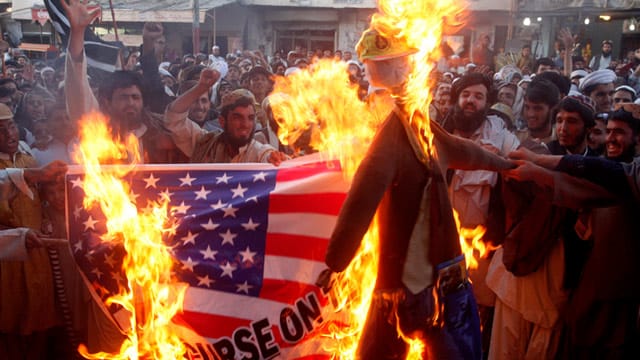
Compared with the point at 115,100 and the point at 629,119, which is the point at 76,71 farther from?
the point at 629,119

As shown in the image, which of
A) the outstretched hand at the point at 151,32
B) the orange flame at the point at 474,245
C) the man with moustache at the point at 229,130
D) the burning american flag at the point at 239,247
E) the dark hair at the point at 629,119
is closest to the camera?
the burning american flag at the point at 239,247

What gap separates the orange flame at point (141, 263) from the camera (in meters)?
3.96

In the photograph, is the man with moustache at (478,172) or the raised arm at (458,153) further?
the man with moustache at (478,172)

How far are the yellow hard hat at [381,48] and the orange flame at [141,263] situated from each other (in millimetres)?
1846

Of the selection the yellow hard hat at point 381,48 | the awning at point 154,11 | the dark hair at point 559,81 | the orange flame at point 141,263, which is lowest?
the orange flame at point 141,263

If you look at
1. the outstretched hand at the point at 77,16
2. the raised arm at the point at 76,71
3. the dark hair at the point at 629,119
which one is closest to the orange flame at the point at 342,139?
the dark hair at the point at 629,119

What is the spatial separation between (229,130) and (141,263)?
Answer: 4.53ft

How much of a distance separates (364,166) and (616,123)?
2430 mm

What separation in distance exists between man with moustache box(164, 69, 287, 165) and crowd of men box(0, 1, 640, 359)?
0.04 ft

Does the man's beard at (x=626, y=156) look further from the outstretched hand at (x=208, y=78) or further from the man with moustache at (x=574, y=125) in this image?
the outstretched hand at (x=208, y=78)

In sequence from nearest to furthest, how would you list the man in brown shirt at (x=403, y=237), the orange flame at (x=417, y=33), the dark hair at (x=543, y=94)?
the man in brown shirt at (x=403, y=237) < the orange flame at (x=417, y=33) < the dark hair at (x=543, y=94)

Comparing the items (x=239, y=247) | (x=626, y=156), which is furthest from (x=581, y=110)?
(x=239, y=247)

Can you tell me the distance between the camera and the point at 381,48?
307 centimetres

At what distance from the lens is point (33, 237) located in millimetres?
3967
